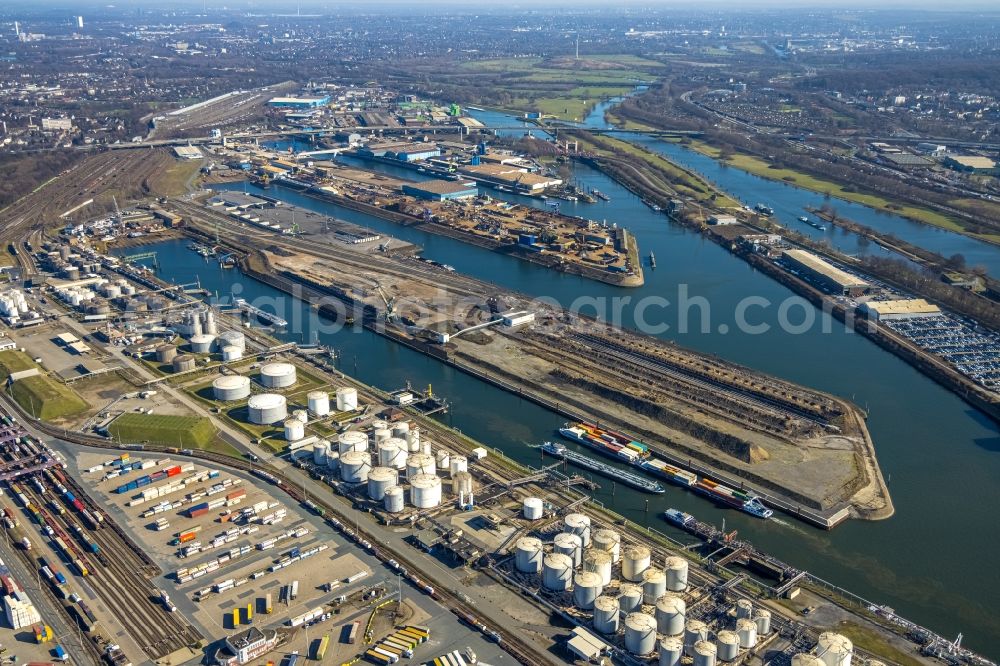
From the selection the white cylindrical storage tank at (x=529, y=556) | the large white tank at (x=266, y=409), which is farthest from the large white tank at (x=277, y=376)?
the white cylindrical storage tank at (x=529, y=556)

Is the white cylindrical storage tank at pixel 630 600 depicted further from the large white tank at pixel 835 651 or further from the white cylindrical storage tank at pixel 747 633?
the large white tank at pixel 835 651

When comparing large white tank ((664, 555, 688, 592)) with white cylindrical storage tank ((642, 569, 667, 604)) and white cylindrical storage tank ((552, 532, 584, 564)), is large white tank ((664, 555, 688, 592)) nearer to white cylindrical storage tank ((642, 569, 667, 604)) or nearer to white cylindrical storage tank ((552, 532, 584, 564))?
white cylindrical storage tank ((642, 569, 667, 604))

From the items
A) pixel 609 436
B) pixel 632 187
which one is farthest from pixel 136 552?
pixel 632 187

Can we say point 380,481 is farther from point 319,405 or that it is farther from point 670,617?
point 670,617

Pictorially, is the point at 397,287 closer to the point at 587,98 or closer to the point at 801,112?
the point at 801,112

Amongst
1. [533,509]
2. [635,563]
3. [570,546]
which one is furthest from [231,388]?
[635,563]

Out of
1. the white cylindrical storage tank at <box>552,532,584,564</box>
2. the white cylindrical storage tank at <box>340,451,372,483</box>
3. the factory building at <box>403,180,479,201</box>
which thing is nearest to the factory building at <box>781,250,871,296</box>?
the factory building at <box>403,180,479,201</box>
